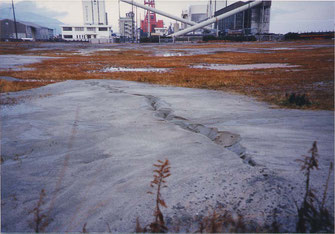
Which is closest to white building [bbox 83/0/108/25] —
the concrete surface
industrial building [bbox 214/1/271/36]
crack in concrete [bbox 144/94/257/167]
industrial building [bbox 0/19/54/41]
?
industrial building [bbox 0/19/54/41]

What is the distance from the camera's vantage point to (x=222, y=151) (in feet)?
11.6

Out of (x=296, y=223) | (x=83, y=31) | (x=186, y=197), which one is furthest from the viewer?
(x=83, y=31)

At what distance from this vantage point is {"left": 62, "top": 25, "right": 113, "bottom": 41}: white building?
90500 millimetres

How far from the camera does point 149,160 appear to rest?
11.0 feet

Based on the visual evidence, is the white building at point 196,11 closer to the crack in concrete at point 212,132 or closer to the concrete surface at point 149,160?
the crack in concrete at point 212,132

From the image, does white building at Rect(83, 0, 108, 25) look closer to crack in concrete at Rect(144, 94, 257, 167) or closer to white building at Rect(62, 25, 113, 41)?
white building at Rect(62, 25, 113, 41)

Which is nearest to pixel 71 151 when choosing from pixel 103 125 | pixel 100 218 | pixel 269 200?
pixel 103 125

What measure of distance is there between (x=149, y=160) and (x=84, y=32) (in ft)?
318

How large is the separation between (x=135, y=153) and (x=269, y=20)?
3281 inches

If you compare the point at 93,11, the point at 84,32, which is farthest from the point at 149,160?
the point at 93,11

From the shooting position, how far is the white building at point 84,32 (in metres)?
90.5

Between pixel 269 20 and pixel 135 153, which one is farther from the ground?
pixel 269 20

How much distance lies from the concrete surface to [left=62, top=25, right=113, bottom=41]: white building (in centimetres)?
9124

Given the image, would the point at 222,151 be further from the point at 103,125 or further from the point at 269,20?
the point at 269,20
